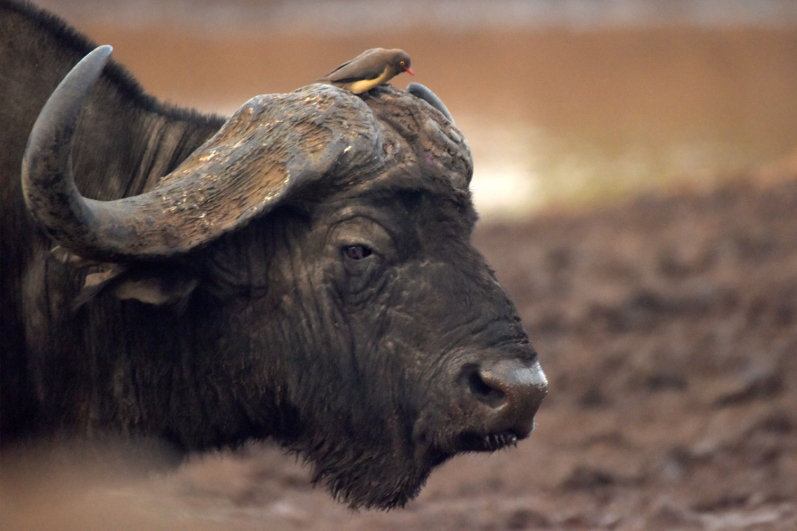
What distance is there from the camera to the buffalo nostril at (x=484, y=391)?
3193 mm

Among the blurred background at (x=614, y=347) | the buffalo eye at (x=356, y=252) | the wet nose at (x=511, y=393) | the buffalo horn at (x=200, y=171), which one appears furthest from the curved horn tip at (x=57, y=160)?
the wet nose at (x=511, y=393)

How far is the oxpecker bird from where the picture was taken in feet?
11.4

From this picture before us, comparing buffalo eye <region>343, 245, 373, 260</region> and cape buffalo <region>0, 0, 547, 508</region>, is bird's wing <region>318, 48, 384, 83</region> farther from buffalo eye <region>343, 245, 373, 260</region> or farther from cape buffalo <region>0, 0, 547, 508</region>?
buffalo eye <region>343, 245, 373, 260</region>

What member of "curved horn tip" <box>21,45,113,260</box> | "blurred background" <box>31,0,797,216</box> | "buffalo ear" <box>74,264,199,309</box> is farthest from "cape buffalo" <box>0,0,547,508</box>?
"blurred background" <box>31,0,797,216</box>

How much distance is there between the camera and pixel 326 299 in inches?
134

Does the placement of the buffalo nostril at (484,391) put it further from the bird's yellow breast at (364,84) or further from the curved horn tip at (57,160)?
the curved horn tip at (57,160)

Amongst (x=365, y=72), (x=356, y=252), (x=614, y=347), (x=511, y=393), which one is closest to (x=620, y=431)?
(x=614, y=347)

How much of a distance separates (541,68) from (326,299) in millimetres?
23699

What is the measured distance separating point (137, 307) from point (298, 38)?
89.9ft

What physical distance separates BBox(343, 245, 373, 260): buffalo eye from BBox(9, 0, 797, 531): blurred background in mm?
1124

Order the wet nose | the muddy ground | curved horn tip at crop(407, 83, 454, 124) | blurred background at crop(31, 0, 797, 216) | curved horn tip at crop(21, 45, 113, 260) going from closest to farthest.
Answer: curved horn tip at crop(21, 45, 113, 260), the wet nose, curved horn tip at crop(407, 83, 454, 124), the muddy ground, blurred background at crop(31, 0, 797, 216)

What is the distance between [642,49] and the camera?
1090 inches

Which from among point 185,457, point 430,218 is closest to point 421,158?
point 430,218

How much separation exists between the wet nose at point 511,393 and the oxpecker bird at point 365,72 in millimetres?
1083
